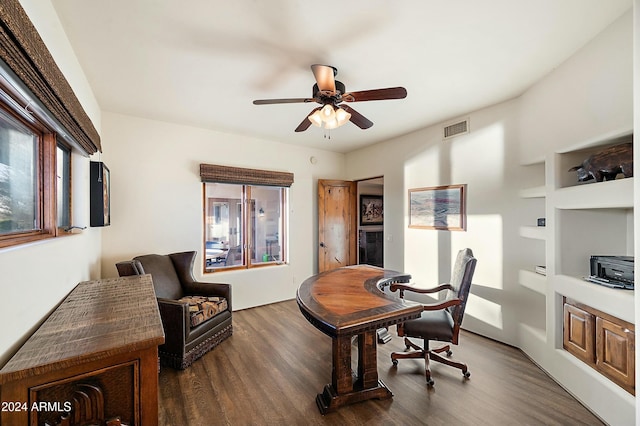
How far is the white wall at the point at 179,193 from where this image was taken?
3314 mm

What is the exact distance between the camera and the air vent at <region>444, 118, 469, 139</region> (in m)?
3.35

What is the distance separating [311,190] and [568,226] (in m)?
3.61

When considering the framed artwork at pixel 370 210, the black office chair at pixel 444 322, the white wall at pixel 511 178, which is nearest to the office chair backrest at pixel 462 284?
the black office chair at pixel 444 322

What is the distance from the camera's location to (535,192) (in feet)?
8.65

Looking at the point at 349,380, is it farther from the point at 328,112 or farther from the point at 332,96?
the point at 332,96

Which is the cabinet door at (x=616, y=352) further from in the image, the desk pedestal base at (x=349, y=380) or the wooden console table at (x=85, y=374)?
the wooden console table at (x=85, y=374)

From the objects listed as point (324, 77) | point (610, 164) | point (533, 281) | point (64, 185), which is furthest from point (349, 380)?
point (64, 185)

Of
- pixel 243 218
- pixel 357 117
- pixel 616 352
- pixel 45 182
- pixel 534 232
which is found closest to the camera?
pixel 45 182

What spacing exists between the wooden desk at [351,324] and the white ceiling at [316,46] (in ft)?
6.52

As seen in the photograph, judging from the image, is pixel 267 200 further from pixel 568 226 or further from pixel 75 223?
pixel 568 226

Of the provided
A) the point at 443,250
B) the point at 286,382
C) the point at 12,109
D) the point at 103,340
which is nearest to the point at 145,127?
the point at 12,109

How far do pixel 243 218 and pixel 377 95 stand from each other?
3.02 metres

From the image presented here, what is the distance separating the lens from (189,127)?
12.4 feet

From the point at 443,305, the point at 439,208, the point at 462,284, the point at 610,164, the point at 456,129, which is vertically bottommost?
the point at 443,305
